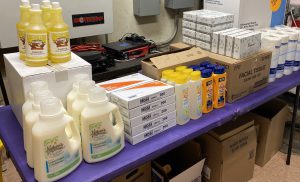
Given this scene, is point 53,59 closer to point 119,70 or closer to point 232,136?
point 119,70

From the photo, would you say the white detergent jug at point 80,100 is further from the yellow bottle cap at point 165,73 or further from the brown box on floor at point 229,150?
the brown box on floor at point 229,150

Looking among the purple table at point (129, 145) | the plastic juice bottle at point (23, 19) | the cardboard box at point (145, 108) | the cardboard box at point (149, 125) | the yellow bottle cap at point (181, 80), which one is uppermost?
the plastic juice bottle at point (23, 19)

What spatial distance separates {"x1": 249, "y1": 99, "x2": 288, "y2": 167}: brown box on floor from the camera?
85.7 inches

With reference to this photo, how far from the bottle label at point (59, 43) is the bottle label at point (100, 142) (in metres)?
0.40

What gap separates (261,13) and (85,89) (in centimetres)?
155

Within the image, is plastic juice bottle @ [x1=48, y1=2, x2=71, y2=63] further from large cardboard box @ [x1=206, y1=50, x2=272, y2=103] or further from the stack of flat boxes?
large cardboard box @ [x1=206, y1=50, x2=272, y2=103]

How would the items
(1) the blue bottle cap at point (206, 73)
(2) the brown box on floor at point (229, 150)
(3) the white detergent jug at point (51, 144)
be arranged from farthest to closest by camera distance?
(2) the brown box on floor at point (229, 150), (1) the blue bottle cap at point (206, 73), (3) the white detergent jug at point (51, 144)

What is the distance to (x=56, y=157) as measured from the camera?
972 mm

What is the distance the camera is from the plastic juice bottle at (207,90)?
142cm

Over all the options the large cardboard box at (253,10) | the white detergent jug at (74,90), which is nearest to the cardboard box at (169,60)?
the white detergent jug at (74,90)

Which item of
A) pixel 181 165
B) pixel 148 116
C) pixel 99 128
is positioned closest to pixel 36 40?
pixel 99 128

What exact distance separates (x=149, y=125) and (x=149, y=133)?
38 millimetres

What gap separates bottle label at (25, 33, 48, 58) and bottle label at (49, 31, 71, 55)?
1.2 inches

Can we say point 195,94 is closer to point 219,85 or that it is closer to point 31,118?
point 219,85
